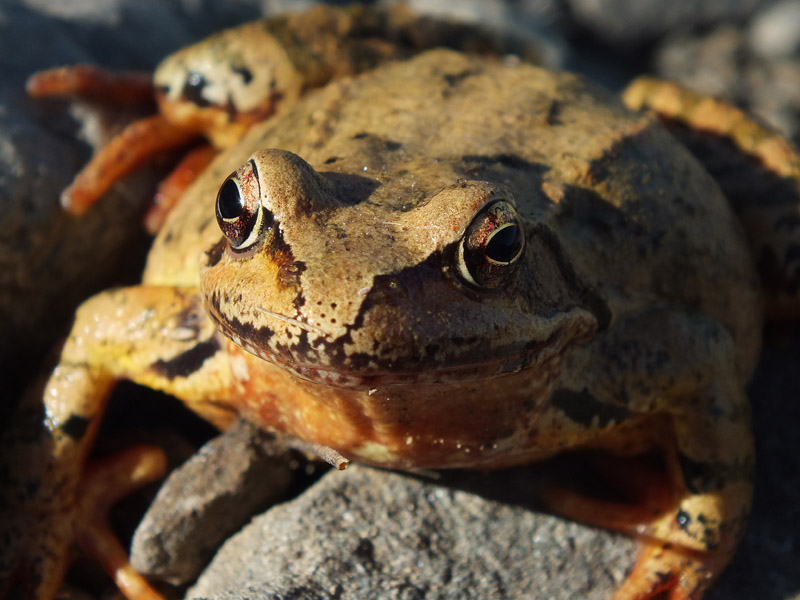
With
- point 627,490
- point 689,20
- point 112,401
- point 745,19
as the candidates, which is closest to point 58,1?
point 112,401

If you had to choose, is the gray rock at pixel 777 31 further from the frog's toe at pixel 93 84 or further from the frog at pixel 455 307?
the frog's toe at pixel 93 84

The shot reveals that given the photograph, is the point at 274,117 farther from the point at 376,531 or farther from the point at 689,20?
the point at 689,20

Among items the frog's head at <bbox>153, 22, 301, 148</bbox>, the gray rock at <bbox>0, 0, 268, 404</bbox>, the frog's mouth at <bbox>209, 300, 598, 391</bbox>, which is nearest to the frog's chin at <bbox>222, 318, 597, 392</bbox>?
the frog's mouth at <bbox>209, 300, 598, 391</bbox>

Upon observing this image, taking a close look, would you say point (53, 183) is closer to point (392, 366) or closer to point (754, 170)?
point (392, 366)

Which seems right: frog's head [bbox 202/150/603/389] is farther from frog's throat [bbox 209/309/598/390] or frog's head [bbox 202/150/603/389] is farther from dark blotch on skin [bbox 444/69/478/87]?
dark blotch on skin [bbox 444/69/478/87]

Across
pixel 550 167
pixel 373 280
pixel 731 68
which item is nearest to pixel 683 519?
pixel 550 167

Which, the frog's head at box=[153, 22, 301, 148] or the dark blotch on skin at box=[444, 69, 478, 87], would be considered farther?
the frog's head at box=[153, 22, 301, 148]

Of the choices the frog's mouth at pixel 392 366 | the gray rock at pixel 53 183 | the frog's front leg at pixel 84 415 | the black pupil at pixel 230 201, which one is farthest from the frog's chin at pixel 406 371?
the gray rock at pixel 53 183
